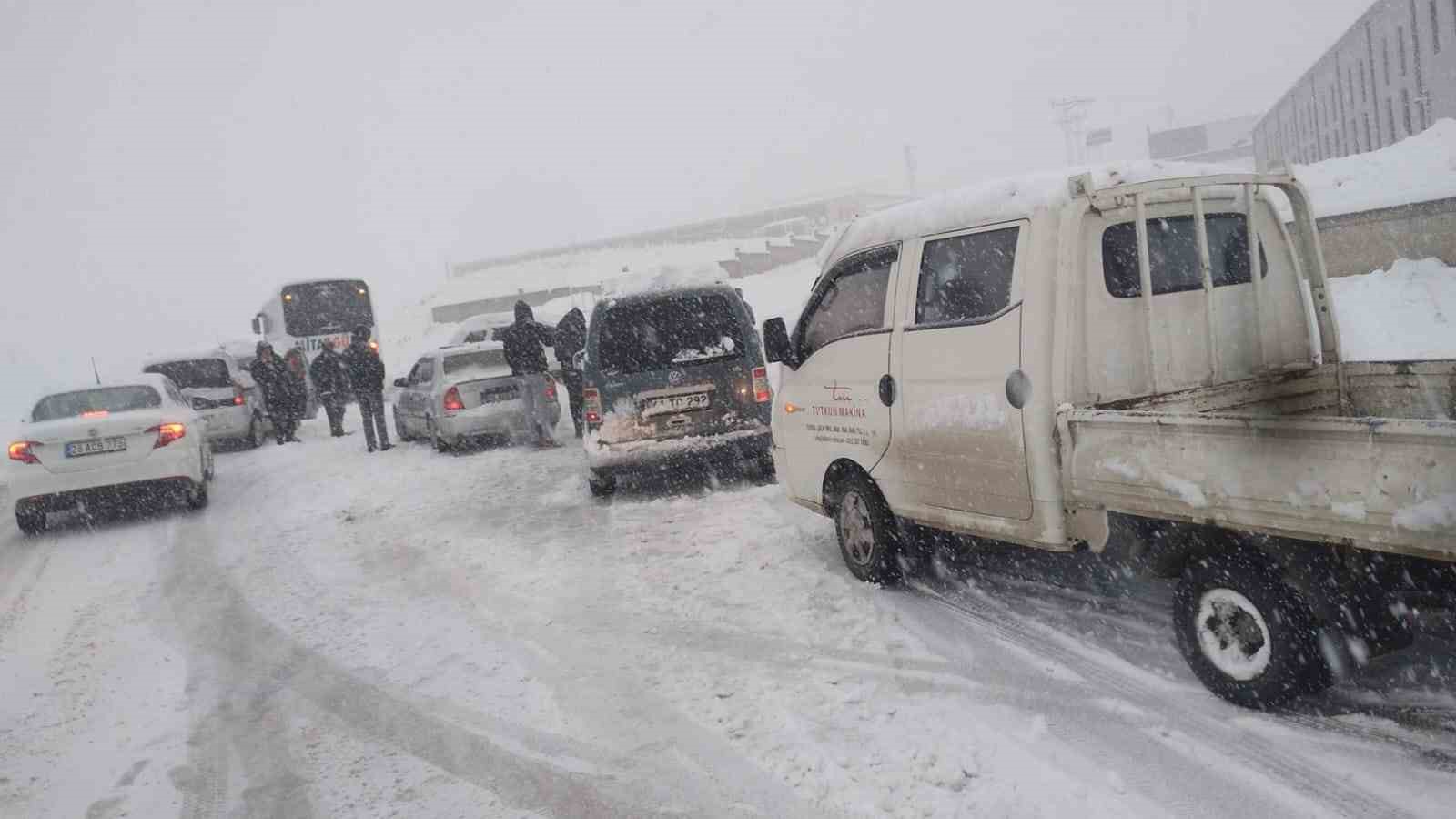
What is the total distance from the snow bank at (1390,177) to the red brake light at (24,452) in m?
17.2

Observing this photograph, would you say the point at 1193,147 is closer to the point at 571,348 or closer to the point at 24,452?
the point at 571,348

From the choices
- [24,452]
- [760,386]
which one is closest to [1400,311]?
[760,386]

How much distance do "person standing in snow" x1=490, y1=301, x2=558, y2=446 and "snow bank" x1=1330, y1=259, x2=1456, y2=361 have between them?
9.90 meters

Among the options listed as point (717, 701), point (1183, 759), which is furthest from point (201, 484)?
point (1183, 759)

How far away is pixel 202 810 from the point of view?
3.72 m

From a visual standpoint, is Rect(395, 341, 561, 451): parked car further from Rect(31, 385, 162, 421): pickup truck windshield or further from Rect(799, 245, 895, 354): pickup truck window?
Rect(799, 245, 895, 354): pickup truck window

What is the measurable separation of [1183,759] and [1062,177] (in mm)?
2663

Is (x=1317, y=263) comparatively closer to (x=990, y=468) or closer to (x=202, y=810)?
(x=990, y=468)

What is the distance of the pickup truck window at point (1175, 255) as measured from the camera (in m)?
4.45

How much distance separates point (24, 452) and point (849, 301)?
8.84 metres

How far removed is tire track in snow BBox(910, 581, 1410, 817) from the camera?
10.1 ft

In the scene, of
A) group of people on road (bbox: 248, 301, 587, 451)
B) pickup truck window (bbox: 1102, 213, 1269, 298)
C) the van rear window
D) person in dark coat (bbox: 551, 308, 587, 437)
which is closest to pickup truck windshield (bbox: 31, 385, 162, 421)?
group of people on road (bbox: 248, 301, 587, 451)

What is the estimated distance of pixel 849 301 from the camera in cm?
582

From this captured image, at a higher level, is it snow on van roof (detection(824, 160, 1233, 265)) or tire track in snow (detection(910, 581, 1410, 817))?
snow on van roof (detection(824, 160, 1233, 265))
